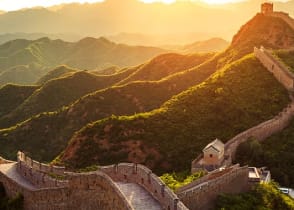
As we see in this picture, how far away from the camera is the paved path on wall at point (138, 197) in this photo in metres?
25.3

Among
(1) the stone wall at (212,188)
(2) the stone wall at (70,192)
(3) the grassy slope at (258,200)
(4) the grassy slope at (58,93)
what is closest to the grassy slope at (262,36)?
(4) the grassy slope at (58,93)

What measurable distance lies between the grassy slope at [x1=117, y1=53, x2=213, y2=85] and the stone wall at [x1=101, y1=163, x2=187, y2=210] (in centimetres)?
7052

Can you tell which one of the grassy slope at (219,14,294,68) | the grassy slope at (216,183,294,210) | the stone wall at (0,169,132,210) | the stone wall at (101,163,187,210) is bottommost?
the grassy slope at (216,183,294,210)

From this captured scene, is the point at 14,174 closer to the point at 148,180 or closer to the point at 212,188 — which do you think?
the point at 148,180

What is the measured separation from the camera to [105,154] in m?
52.5

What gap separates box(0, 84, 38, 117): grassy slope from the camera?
116500mm

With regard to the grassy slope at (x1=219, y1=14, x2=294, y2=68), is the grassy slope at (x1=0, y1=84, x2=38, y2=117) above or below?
below

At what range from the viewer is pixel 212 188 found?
3003cm

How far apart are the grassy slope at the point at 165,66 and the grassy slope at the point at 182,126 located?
39.8 metres

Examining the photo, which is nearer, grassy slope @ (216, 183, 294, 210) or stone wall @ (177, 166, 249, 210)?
stone wall @ (177, 166, 249, 210)

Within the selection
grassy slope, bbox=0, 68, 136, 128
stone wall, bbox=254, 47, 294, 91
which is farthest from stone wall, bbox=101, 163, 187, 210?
grassy slope, bbox=0, 68, 136, 128

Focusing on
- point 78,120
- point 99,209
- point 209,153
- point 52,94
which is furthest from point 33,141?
point 99,209

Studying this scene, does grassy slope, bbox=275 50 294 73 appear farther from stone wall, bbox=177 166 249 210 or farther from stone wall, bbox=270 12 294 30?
stone wall, bbox=177 166 249 210

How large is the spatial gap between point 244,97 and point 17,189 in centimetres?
3156
